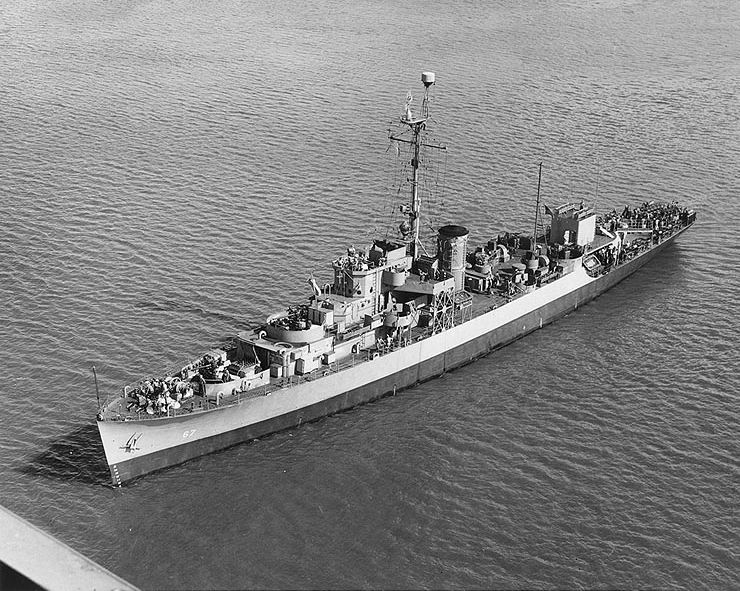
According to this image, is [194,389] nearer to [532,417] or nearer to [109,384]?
[109,384]

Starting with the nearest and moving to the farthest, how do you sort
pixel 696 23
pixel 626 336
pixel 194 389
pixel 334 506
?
pixel 334 506 → pixel 194 389 → pixel 626 336 → pixel 696 23

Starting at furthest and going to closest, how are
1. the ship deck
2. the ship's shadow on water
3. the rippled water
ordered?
the ship deck, the ship's shadow on water, the rippled water

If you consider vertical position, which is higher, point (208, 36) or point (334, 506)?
point (208, 36)

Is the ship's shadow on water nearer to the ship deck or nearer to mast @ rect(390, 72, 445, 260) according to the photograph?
the ship deck

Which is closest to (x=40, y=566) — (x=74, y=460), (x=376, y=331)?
(x=74, y=460)

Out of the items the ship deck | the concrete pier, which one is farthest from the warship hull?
the concrete pier

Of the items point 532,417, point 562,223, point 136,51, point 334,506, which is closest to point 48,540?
point 334,506
